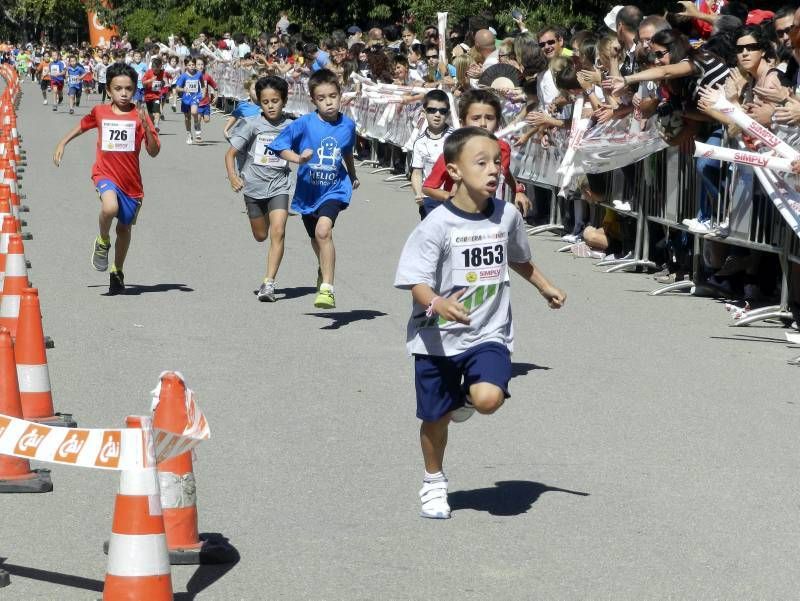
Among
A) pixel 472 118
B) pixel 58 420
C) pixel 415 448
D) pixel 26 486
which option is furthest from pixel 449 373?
pixel 58 420

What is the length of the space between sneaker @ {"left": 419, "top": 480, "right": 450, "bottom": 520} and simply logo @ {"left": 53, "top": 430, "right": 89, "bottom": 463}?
188 centimetres

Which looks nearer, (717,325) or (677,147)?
(717,325)

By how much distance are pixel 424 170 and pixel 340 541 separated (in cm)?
508

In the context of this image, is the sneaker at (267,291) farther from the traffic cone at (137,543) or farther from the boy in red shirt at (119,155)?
the traffic cone at (137,543)

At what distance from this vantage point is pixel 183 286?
40.8ft

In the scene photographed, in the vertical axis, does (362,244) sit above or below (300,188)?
below

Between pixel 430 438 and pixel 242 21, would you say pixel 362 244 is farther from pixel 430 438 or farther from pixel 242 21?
pixel 242 21

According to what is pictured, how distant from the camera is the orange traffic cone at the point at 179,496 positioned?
4926 mm

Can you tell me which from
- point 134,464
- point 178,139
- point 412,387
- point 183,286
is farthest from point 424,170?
point 178,139

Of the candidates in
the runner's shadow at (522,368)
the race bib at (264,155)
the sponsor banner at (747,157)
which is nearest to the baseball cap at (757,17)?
the sponsor banner at (747,157)

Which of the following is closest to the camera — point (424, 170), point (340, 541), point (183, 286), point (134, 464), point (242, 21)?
point (134, 464)

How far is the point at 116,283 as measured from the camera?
12.0 metres

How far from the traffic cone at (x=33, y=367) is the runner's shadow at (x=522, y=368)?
2.78 meters

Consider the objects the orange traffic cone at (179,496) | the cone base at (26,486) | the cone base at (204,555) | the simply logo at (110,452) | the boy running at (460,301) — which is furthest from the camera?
the cone base at (26,486)
